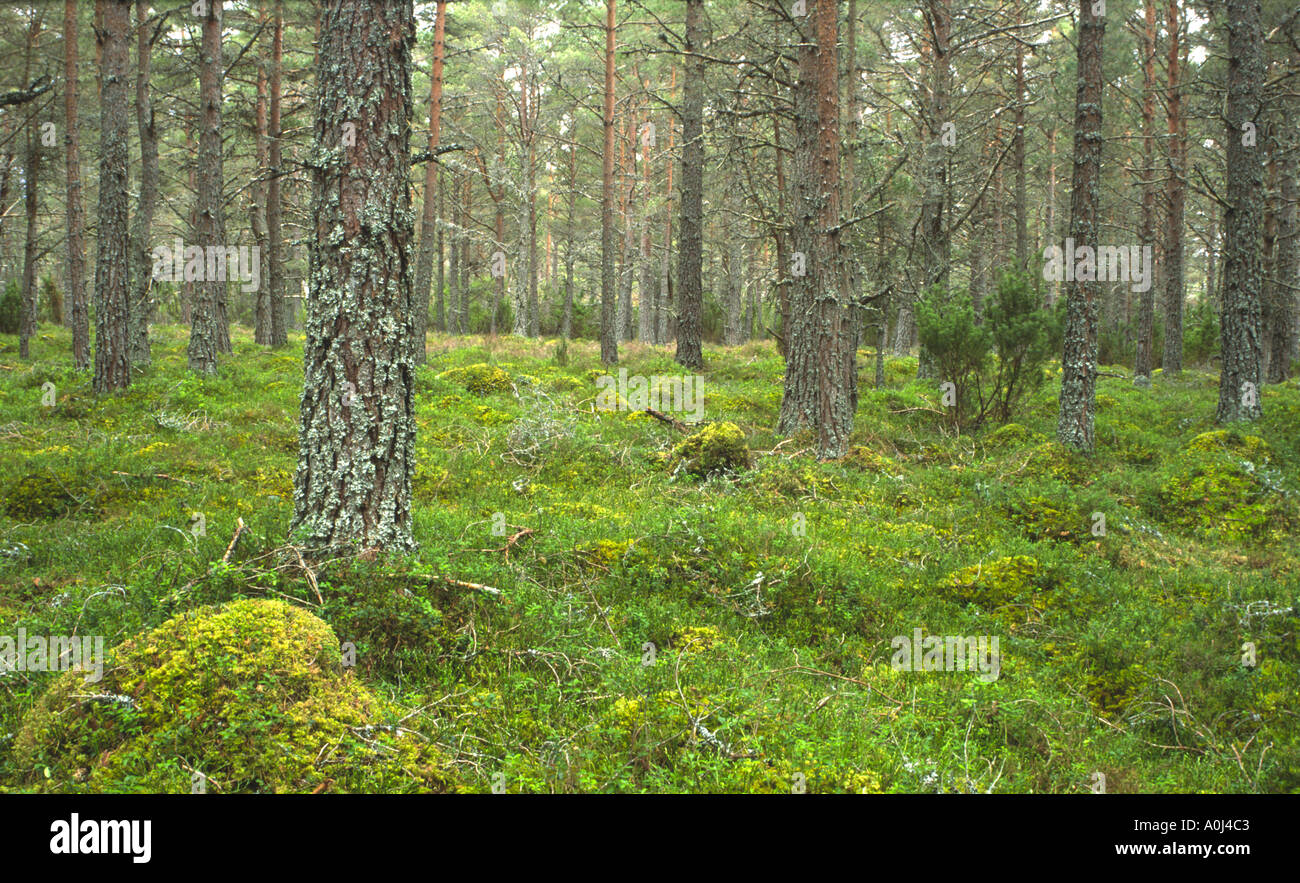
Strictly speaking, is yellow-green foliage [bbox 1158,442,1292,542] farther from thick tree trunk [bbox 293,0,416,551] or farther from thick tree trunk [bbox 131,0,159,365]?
thick tree trunk [bbox 131,0,159,365]

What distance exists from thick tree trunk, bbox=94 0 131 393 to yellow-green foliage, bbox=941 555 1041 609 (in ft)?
37.8

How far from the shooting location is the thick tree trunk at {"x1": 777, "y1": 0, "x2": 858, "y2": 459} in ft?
30.1

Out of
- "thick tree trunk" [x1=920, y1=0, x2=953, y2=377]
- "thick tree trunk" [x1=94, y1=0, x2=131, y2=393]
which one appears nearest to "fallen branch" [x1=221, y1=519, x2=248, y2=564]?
"thick tree trunk" [x1=94, y1=0, x2=131, y2=393]

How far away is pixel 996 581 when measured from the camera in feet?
19.3

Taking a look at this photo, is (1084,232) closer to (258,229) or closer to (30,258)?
(258,229)

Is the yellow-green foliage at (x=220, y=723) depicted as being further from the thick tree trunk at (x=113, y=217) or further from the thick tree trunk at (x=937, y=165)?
the thick tree trunk at (x=937, y=165)

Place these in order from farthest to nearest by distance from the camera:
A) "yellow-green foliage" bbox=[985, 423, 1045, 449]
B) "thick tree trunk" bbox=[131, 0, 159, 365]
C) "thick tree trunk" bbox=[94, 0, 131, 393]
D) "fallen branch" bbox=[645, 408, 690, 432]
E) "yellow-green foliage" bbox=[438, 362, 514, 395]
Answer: "thick tree trunk" bbox=[131, 0, 159, 365]
"yellow-green foliage" bbox=[438, 362, 514, 395]
"thick tree trunk" bbox=[94, 0, 131, 393]
"yellow-green foliage" bbox=[985, 423, 1045, 449]
"fallen branch" bbox=[645, 408, 690, 432]

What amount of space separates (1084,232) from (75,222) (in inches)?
676

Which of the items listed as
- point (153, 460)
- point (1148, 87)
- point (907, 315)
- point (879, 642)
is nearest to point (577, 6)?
point (907, 315)

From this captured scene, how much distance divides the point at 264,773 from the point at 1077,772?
375 cm

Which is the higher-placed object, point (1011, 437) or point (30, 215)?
point (30, 215)

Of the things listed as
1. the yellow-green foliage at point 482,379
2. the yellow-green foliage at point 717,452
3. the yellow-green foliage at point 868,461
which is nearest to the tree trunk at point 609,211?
the yellow-green foliage at point 482,379

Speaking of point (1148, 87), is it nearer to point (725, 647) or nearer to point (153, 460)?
point (725, 647)

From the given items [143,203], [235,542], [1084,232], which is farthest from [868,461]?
[143,203]
